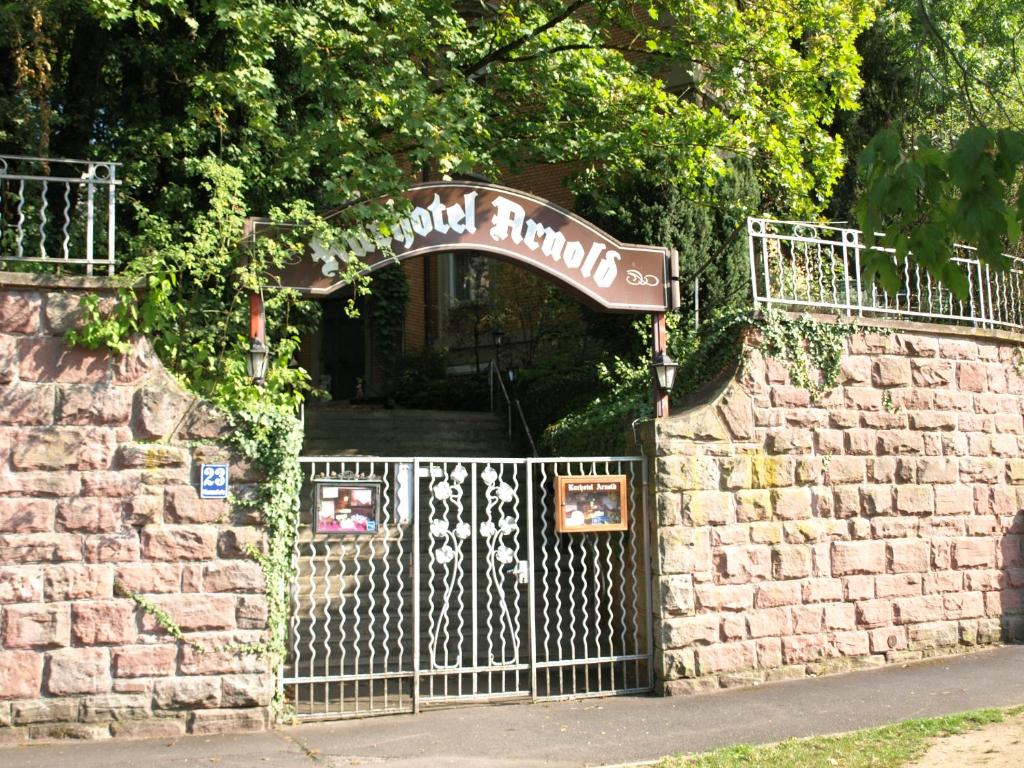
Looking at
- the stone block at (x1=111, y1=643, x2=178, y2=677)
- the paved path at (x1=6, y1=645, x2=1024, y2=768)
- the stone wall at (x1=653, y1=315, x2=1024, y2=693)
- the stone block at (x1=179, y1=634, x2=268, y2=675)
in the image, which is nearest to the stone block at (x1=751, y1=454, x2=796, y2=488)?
the stone wall at (x1=653, y1=315, x2=1024, y2=693)

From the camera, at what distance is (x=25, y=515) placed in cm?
684

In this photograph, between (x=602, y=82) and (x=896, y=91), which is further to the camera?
(x=896, y=91)

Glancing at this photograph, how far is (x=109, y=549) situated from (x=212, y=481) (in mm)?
813

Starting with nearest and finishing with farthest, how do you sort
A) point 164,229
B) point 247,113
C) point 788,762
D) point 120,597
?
point 788,762 < point 120,597 < point 164,229 < point 247,113

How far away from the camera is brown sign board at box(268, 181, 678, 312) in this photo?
7980 millimetres

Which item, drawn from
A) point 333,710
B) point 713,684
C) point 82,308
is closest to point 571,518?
point 713,684

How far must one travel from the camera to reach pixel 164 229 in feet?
30.5

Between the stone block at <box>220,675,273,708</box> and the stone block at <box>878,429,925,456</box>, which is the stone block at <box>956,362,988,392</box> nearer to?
the stone block at <box>878,429,925,456</box>

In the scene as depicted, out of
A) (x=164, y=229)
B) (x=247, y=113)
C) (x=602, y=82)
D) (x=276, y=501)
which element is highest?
(x=602, y=82)

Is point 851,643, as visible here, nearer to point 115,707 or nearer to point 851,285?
point 851,285

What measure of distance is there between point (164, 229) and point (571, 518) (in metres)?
4.55

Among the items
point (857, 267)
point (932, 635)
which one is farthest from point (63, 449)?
point (932, 635)

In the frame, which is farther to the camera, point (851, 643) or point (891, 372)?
point (891, 372)

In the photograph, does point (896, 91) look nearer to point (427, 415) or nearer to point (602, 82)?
point (602, 82)
